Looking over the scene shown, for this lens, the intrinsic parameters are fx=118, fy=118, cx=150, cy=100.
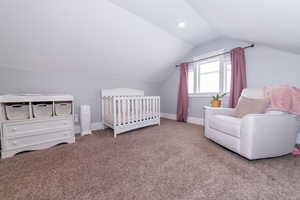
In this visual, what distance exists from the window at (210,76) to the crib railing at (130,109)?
123 centimetres

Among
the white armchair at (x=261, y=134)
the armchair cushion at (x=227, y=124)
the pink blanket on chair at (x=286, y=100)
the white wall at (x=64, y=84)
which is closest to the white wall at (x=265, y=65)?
the pink blanket on chair at (x=286, y=100)

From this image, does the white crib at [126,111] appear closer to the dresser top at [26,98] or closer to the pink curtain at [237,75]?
the dresser top at [26,98]

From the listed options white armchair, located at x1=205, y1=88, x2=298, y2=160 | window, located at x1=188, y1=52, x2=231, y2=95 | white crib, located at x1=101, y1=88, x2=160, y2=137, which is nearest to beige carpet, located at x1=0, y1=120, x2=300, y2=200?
white armchair, located at x1=205, y1=88, x2=298, y2=160

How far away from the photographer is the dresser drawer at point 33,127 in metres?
1.53

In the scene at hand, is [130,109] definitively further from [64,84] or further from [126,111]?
[64,84]

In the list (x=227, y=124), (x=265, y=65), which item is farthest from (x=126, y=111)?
(x=265, y=65)

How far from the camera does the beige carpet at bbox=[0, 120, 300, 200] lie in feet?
3.05

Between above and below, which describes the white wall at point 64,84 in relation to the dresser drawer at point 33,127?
above

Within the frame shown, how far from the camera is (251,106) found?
1.74 metres

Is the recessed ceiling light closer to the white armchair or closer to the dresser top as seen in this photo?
the white armchair

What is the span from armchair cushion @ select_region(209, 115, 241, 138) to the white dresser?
2340 millimetres

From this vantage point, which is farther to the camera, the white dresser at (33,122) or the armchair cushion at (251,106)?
the armchair cushion at (251,106)

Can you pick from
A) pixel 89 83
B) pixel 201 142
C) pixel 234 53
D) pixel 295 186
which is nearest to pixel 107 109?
pixel 89 83

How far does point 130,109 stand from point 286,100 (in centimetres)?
246
